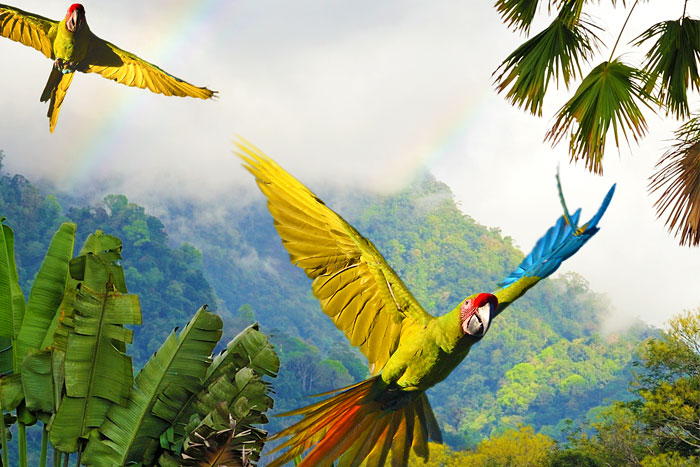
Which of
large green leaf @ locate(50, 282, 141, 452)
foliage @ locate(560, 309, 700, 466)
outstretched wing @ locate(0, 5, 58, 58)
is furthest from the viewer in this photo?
foliage @ locate(560, 309, 700, 466)

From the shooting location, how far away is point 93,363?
4684mm

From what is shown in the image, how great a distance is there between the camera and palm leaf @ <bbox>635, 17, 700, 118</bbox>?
5090 mm

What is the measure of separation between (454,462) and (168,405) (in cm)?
1770

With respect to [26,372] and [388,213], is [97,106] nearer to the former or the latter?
[388,213]

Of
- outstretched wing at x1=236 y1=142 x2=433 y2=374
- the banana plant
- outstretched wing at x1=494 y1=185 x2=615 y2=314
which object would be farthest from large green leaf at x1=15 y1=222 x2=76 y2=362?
outstretched wing at x1=494 y1=185 x2=615 y2=314

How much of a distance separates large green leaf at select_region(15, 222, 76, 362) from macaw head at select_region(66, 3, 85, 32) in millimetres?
2538

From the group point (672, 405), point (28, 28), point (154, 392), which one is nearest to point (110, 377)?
point (154, 392)

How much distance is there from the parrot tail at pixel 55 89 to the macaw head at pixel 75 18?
444 mm

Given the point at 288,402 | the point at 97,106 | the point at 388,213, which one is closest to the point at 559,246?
the point at 288,402

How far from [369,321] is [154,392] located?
2.53 metres

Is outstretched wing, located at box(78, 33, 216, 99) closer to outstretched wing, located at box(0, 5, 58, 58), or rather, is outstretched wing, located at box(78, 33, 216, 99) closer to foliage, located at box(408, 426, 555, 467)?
outstretched wing, located at box(0, 5, 58, 58)

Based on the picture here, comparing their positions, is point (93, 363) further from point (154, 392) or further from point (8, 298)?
point (8, 298)

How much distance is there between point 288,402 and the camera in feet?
149

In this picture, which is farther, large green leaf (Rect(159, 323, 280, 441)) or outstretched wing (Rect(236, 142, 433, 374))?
large green leaf (Rect(159, 323, 280, 441))
